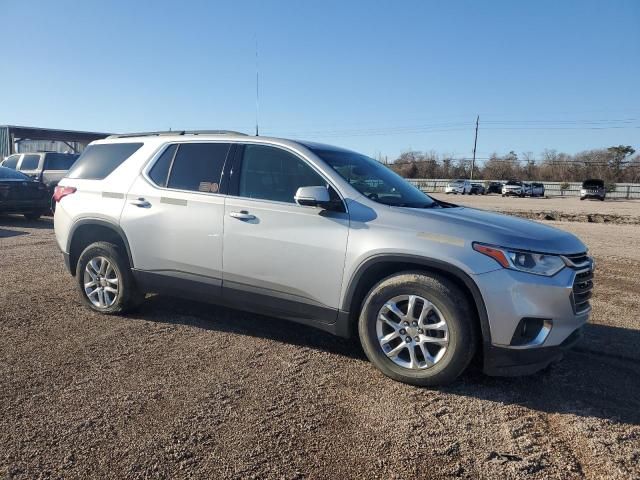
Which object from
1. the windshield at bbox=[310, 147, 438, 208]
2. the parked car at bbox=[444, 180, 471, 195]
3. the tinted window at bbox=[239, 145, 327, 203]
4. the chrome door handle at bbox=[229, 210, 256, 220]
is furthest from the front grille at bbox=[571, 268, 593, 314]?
the parked car at bbox=[444, 180, 471, 195]

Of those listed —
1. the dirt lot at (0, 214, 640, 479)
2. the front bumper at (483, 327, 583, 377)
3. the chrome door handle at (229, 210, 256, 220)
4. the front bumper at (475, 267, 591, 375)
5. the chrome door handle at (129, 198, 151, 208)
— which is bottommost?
the dirt lot at (0, 214, 640, 479)

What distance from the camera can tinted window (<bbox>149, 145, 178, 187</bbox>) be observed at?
483 cm

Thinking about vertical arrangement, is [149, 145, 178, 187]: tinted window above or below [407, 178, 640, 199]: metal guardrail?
above

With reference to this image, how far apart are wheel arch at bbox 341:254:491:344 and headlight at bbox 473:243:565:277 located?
0.74 feet

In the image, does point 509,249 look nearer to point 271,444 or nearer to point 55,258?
point 271,444

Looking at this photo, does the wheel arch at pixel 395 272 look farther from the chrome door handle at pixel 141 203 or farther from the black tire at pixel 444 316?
the chrome door handle at pixel 141 203

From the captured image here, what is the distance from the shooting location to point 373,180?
172 inches

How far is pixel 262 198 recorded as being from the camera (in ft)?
14.0

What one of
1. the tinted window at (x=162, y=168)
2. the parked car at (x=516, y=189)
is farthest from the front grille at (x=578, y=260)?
the parked car at (x=516, y=189)

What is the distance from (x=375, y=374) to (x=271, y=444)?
124 centimetres

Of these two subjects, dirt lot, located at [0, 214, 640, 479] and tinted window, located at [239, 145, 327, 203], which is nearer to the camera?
dirt lot, located at [0, 214, 640, 479]

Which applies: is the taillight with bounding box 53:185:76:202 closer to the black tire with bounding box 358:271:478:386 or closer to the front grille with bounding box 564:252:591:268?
the black tire with bounding box 358:271:478:386

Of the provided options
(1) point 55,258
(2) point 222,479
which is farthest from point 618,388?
(1) point 55,258

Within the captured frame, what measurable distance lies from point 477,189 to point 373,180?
183 ft
